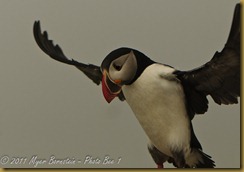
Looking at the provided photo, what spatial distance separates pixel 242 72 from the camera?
30.4 inches

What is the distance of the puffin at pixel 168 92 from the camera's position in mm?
777

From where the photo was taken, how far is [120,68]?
79 cm

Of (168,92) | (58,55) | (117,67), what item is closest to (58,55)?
(58,55)

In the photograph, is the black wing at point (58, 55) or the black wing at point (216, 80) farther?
the black wing at point (58, 55)

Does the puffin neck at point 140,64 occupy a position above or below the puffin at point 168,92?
above

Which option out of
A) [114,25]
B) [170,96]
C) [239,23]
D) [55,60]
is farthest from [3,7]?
[239,23]

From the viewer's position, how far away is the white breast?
793mm

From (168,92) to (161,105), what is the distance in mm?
33

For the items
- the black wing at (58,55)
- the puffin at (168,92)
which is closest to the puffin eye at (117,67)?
the puffin at (168,92)

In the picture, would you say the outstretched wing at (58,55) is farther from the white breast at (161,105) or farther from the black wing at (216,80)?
the black wing at (216,80)

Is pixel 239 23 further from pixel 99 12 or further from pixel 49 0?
pixel 49 0

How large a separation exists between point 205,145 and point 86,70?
35 centimetres

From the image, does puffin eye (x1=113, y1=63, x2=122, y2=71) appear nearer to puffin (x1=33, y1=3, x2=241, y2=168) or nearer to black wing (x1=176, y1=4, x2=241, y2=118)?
puffin (x1=33, y1=3, x2=241, y2=168)

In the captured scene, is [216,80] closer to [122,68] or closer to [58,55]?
[122,68]
